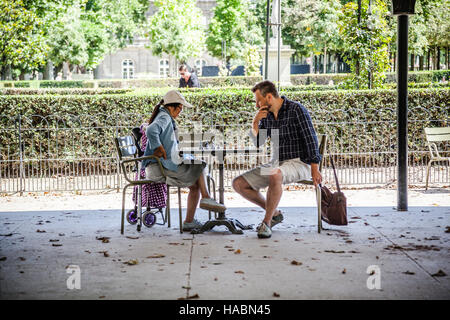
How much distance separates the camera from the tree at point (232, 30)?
170 ft

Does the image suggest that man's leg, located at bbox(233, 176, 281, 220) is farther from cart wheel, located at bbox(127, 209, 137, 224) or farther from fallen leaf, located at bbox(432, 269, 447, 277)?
fallen leaf, located at bbox(432, 269, 447, 277)

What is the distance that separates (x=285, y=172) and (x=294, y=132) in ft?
1.51

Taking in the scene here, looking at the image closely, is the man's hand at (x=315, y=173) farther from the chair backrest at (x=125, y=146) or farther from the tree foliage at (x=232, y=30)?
the tree foliage at (x=232, y=30)

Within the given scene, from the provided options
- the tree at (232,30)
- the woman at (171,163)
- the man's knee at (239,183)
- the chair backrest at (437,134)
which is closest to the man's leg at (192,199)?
the woman at (171,163)

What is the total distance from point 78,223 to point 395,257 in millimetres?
3893

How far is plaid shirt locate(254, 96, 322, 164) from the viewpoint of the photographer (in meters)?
6.66

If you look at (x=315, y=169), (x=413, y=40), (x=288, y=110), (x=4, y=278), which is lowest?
(x=4, y=278)

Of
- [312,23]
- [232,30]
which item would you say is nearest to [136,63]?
[232,30]

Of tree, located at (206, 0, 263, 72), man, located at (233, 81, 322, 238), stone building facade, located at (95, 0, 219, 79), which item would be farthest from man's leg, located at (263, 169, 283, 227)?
stone building facade, located at (95, 0, 219, 79)

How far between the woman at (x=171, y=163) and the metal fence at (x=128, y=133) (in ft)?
13.0

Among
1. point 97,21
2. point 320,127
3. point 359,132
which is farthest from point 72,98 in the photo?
point 97,21

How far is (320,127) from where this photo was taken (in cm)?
1185

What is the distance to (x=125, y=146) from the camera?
24.2ft

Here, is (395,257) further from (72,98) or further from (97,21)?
(97,21)
